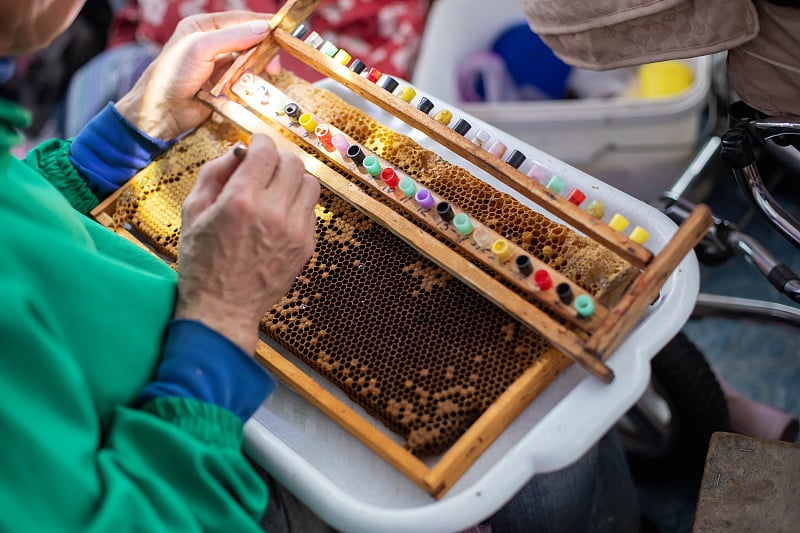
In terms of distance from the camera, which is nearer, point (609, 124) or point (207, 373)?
point (207, 373)

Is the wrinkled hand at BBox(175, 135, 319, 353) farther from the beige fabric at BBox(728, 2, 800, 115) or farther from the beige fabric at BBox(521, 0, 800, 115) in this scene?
the beige fabric at BBox(728, 2, 800, 115)

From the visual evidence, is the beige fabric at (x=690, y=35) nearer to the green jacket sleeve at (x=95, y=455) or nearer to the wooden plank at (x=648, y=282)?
the wooden plank at (x=648, y=282)

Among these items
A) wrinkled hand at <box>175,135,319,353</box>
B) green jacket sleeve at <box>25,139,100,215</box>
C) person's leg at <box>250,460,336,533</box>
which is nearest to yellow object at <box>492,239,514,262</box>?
wrinkled hand at <box>175,135,319,353</box>

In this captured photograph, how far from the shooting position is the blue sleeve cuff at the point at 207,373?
2.95 feet

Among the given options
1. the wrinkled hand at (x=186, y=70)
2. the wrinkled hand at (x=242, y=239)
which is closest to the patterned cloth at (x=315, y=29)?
the wrinkled hand at (x=186, y=70)

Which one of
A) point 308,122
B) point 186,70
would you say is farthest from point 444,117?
point 186,70

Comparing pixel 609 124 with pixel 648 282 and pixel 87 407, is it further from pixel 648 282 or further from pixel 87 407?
pixel 87 407

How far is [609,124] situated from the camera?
197 centimetres

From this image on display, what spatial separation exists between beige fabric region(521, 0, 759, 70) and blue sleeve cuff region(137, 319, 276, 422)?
0.70 metres

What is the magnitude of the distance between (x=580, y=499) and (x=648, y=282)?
20.7 inches

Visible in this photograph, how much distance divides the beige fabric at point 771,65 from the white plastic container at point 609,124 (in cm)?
83

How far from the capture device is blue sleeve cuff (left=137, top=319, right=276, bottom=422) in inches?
35.4

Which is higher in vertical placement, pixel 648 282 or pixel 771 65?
pixel 771 65

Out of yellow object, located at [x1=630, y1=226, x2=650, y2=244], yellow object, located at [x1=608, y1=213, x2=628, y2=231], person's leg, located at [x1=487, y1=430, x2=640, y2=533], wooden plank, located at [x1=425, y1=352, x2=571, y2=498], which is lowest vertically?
person's leg, located at [x1=487, y1=430, x2=640, y2=533]
